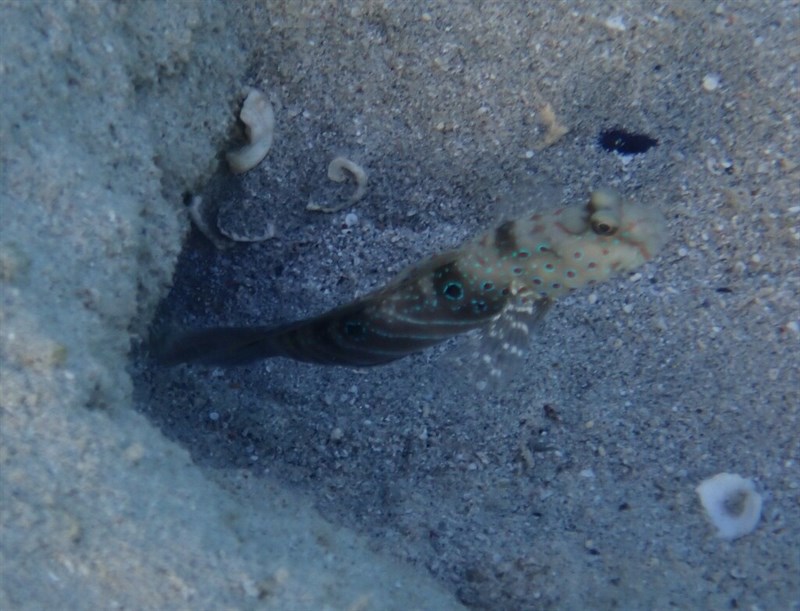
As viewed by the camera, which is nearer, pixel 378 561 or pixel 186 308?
pixel 378 561

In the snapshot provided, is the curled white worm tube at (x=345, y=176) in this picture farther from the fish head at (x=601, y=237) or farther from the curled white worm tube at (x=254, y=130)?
the fish head at (x=601, y=237)

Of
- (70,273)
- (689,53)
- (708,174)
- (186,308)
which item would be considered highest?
(689,53)

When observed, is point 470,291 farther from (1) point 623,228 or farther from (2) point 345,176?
(2) point 345,176

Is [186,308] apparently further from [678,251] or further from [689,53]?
[689,53]

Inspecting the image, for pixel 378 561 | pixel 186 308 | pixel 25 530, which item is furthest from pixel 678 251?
pixel 25 530

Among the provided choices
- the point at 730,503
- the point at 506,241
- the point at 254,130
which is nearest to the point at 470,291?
the point at 506,241

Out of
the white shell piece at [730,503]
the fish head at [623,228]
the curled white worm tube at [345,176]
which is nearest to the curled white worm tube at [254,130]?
the curled white worm tube at [345,176]
